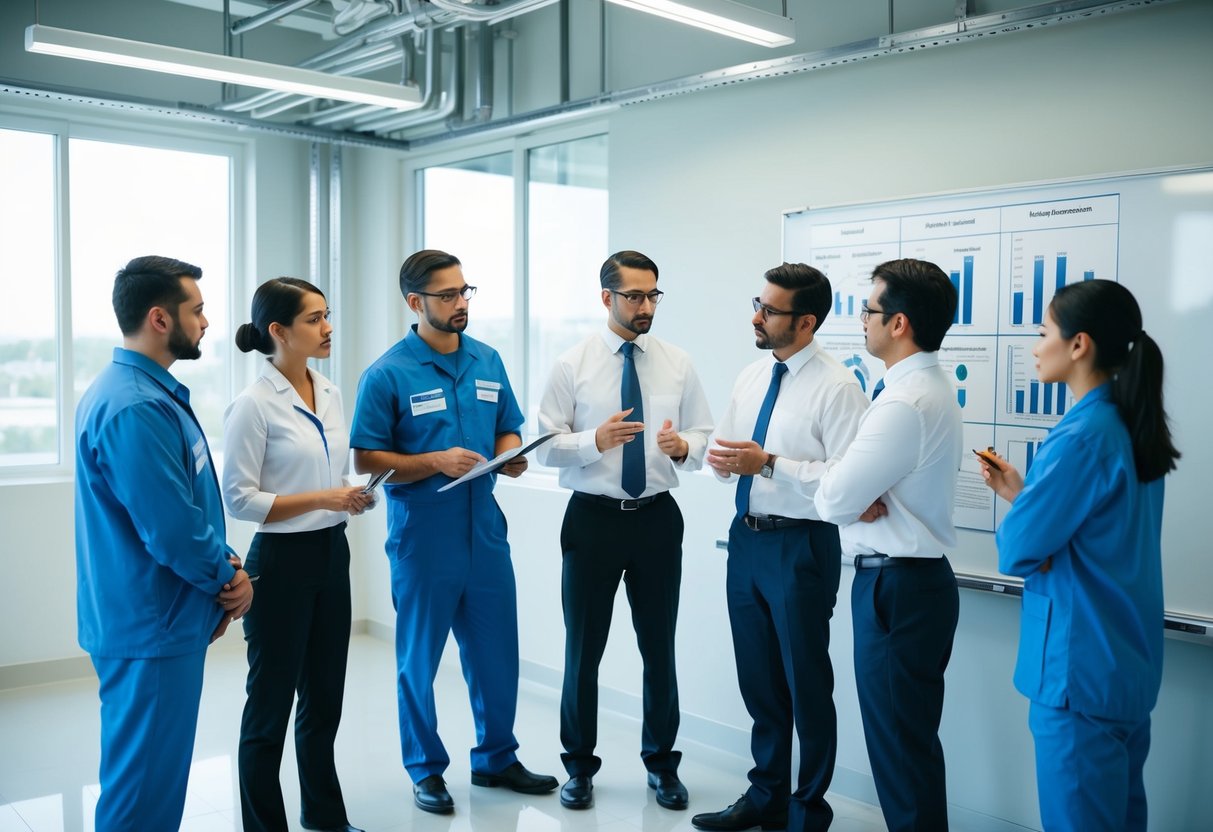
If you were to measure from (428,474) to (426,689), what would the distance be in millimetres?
804

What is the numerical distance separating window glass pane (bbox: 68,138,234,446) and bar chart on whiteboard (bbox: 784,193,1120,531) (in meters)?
3.91

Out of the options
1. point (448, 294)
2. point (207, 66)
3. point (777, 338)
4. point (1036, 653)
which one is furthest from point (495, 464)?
point (207, 66)

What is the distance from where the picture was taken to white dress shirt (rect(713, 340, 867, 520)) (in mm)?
3168

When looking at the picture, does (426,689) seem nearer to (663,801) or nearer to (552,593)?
(663,801)

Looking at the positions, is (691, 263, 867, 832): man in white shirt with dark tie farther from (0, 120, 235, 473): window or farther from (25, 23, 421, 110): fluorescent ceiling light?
(0, 120, 235, 473): window

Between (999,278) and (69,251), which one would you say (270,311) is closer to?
(999,278)

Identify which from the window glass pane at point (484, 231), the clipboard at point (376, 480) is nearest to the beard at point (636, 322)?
the clipboard at point (376, 480)

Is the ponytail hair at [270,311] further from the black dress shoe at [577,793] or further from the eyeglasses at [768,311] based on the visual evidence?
the black dress shoe at [577,793]

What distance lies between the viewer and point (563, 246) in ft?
17.3

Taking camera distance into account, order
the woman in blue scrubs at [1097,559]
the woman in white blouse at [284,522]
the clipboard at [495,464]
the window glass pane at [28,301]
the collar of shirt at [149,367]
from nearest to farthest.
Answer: the woman in blue scrubs at [1097,559]
the collar of shirt at [149,367]
the woman in white blouse at [284,522]
the clipboard at [495,464]
the window glass pane at [28,301]

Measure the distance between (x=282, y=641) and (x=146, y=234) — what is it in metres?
3.45

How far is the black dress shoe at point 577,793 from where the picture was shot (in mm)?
3670

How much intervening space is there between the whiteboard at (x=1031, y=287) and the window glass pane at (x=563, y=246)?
1.48m

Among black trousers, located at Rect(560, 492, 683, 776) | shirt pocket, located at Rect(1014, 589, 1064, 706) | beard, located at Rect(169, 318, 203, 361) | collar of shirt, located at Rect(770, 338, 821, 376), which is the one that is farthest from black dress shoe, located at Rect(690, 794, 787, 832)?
beard, located at Rect(169, 318, 203, 361)
